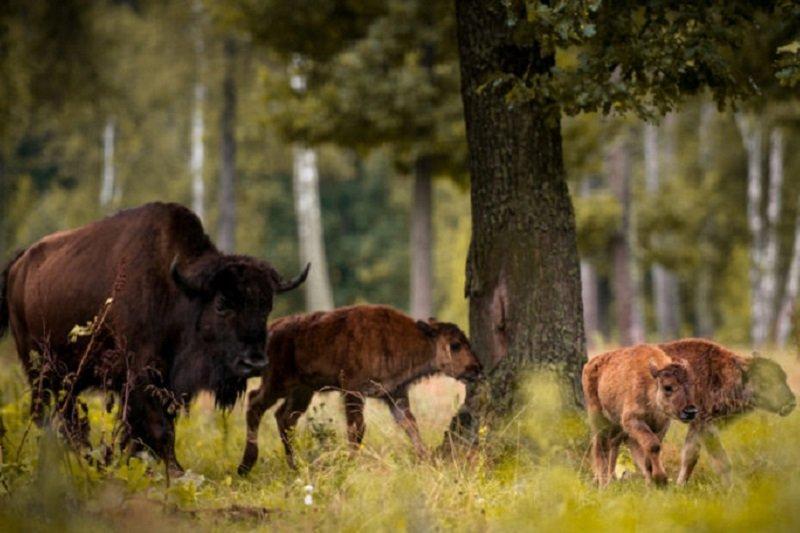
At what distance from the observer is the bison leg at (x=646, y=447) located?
677cm

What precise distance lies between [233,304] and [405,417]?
1624 millimetres

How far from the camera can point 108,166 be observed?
38438mm

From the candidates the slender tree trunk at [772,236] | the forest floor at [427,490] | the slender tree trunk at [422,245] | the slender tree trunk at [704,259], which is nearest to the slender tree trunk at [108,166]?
the slender tree trunk at [704,259]

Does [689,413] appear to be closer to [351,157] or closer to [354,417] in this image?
[354,417]

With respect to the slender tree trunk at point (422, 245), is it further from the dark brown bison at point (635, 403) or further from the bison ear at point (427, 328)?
the dark brown bison at point (635, 403)

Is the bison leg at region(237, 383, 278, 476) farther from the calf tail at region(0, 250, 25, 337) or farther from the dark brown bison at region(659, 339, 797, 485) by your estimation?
the dark brown bison at region(659, 339, 797, 485)

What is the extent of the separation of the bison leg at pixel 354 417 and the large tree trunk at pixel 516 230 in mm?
811

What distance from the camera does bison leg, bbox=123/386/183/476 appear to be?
7.71 meters

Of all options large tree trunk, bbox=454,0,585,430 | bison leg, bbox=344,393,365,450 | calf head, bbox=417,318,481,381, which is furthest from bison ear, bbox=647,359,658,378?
bison leg, bbox=344,393,365,450

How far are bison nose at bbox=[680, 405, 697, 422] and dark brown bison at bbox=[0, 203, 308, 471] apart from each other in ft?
9.54

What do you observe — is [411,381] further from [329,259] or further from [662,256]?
[329,259]

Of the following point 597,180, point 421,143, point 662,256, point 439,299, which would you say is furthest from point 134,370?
point 439,299

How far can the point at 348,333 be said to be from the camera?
28.3 ft

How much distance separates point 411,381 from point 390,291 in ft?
107
